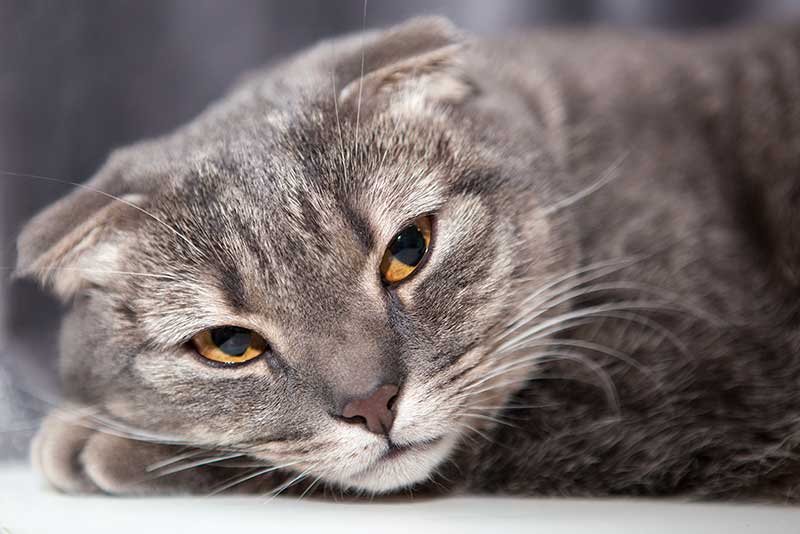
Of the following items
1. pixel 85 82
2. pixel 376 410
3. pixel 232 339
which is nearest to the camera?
pixel 376 410

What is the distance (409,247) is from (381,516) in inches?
14.6

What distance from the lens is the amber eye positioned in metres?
1.06

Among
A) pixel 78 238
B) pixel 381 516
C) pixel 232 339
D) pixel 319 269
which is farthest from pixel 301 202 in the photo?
pixel 381 516

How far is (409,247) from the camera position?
A: 3.63ft

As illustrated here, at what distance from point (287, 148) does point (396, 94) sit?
212mm

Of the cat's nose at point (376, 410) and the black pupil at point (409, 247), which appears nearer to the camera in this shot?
the cat's nose at point (376, 410)

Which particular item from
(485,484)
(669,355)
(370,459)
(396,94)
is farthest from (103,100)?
(669,355)

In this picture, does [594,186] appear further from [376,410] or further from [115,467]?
[115,467]

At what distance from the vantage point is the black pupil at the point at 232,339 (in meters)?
1.07

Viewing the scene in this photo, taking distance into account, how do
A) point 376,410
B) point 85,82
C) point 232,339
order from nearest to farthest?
point 376,410
point 232,339
point 85,82

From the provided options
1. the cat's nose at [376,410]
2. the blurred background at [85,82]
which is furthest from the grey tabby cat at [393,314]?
the blurred background at [85,82]

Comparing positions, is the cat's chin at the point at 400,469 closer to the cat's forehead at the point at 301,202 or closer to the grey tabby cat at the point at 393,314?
the grey tabby cat at the point at 393,314

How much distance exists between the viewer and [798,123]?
1607mm

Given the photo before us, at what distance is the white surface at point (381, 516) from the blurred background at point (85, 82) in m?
0.34
